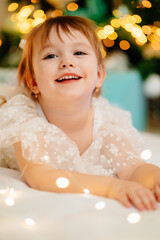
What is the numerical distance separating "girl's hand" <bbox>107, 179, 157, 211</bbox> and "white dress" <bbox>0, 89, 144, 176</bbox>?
25 centimetres

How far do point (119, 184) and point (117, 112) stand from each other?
2.06 feet

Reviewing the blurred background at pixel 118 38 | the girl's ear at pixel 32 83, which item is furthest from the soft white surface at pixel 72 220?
the blurred background at pixel 118 38

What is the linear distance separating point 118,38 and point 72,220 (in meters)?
2.07

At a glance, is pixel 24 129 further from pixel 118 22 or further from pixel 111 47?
pixel 111 47

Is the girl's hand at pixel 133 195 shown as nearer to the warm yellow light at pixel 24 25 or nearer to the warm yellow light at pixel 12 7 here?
the warm yellow light at pixel 24 25

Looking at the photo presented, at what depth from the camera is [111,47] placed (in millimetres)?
2615

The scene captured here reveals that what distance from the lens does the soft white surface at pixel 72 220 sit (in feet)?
2.01

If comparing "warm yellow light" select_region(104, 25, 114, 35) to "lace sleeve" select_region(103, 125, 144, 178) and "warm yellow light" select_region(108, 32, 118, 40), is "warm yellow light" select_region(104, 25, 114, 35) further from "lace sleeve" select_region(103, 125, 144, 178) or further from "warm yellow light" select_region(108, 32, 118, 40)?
"lace sleeve" select_region(103, 125, 144, 178)

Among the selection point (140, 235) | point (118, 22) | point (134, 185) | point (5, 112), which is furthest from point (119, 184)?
point (118, 22)

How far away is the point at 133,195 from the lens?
0.70 meters

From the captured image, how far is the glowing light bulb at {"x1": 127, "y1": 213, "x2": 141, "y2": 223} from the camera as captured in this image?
0.64m

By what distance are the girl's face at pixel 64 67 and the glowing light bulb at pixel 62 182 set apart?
317mm

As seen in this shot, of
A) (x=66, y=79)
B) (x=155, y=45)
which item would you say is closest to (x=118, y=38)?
(x=155, y=45)

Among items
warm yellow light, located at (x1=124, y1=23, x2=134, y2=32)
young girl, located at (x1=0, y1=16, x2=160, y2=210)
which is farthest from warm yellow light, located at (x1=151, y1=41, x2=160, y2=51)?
young girl, located at (x1=0, y1=16, x2=160, y2=210)
